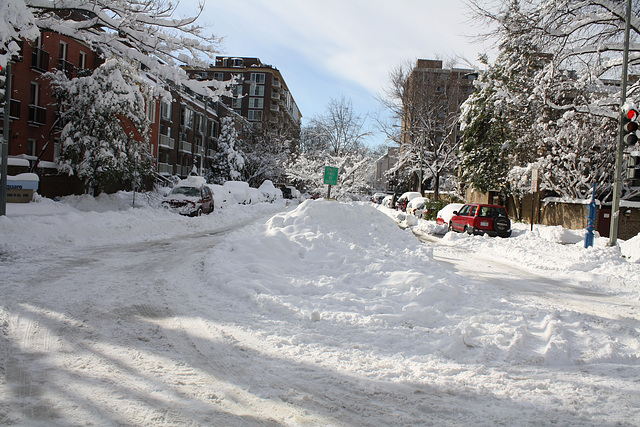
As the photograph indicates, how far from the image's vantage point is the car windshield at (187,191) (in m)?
20.5

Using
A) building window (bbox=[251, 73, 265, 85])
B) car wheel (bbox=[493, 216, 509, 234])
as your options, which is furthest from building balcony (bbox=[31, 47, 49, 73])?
building window (bbox=[251, 73, 265, 85])

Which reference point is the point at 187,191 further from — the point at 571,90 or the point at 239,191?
the point at 571,90

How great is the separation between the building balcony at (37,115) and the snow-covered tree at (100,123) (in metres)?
3.97

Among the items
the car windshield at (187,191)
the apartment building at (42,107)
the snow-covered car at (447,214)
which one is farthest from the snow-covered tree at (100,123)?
the snow-covered car at (447,214)

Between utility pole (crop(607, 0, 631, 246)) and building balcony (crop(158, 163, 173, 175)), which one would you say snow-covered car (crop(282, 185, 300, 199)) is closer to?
building balcony (crop(158, 163, 173, 175))

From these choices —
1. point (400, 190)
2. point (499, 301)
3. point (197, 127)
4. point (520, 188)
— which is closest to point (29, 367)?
point (499, 301)

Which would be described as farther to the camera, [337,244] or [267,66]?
[267,66]

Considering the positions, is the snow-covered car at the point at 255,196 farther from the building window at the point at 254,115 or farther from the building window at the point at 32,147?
the building window at the point at 254,115

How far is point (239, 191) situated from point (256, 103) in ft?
184

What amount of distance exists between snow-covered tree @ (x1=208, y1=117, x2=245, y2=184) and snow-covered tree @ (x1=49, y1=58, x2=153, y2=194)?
1111 inches

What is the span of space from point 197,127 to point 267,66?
113 ft

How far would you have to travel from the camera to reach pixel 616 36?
47.1 ft

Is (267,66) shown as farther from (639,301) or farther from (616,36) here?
(639,301)

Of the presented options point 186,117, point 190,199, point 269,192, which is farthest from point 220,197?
point 186,117
